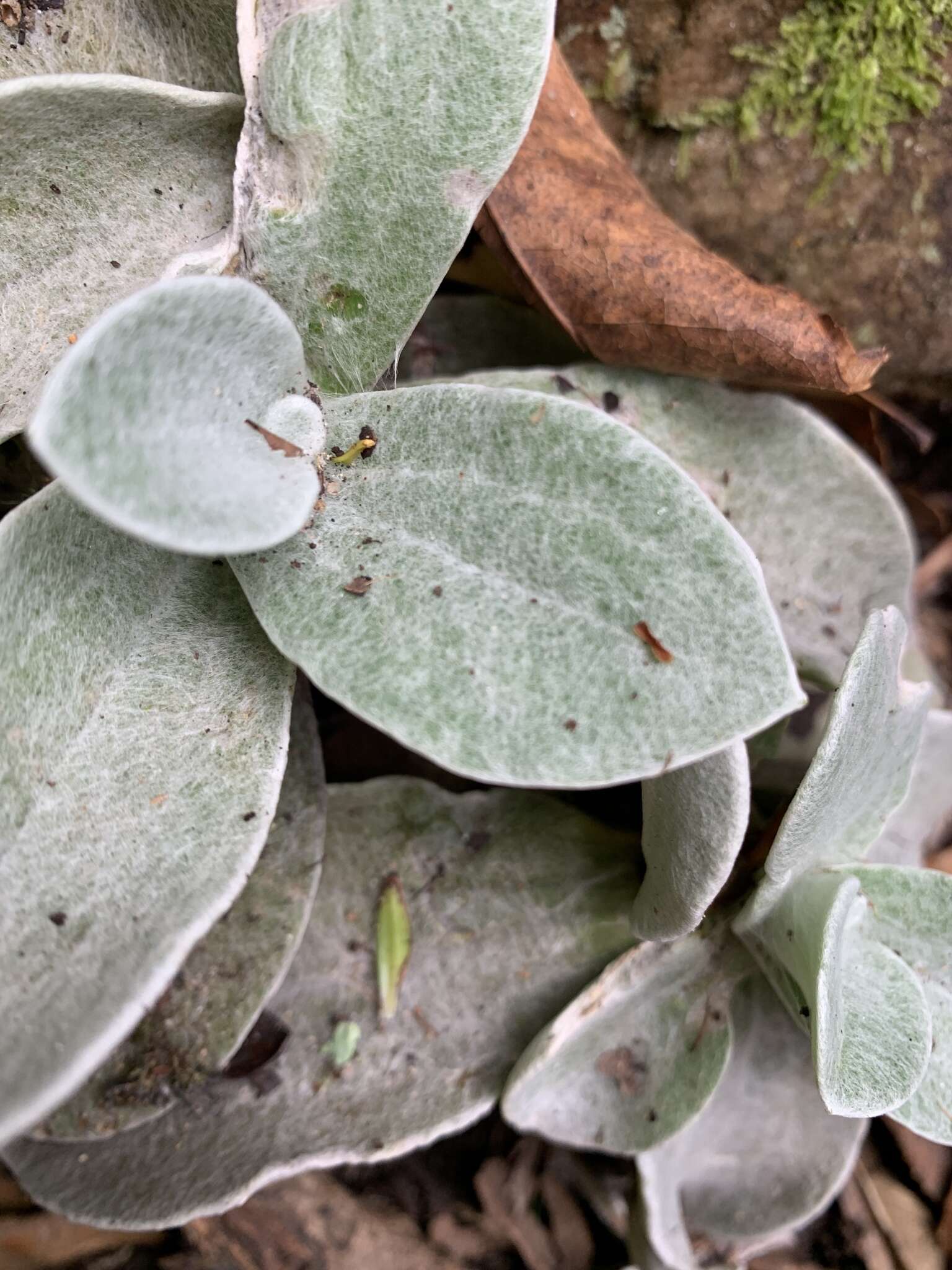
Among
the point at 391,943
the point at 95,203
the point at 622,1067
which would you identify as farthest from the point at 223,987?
the point at 95,203

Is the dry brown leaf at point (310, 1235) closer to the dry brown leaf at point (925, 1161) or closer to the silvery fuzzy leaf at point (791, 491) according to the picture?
the dry brown leaf at point (925, 1161)

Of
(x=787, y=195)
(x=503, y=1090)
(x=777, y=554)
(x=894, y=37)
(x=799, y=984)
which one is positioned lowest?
(x=503, y=1090)

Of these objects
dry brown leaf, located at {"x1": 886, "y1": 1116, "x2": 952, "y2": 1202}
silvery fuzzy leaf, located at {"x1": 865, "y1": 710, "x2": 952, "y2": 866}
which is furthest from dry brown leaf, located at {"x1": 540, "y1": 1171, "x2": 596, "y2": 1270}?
silvery fuzzy leaf, located at {"x1": 865, "y1": 710, "x2": 952, "y2": 866}

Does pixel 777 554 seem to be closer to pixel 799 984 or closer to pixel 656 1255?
pixel 799 984

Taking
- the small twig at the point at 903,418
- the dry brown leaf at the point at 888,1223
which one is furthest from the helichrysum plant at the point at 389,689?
the dry brown leaf at the point at 888,1223

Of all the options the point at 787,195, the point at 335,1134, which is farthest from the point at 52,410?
the point at 787,195

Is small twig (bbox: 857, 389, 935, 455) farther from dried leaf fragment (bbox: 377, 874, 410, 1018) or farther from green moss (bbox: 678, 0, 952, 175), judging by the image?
dried leaf fragment (bbox: 377, 874, 410, 1018)
